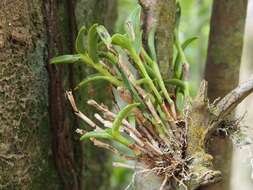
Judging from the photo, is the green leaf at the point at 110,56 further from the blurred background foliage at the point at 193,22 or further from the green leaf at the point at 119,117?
the blurred background foliage at the point at 193,22

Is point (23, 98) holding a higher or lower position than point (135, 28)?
lower

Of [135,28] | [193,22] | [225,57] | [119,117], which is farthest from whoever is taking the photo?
[193,22]

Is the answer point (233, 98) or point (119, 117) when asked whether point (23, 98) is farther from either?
point (233, 98)

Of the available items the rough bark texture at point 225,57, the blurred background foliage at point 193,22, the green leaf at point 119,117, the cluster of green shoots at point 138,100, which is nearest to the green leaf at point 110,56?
the cluster of green shoots at point 138,100

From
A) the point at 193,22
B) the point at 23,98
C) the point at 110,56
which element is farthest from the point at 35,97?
the point at 193,22

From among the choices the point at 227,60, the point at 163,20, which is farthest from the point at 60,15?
the point at 227,60

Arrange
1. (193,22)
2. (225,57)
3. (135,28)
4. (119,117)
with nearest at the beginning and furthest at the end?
(119,117) → (135,28) → (225,57) → (193,22)

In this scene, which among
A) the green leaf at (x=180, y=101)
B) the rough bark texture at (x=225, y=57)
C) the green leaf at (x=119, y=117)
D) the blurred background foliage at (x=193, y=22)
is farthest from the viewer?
the blurred background foliage at (x=193, y=22)

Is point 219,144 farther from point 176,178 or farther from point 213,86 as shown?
point 176,178
